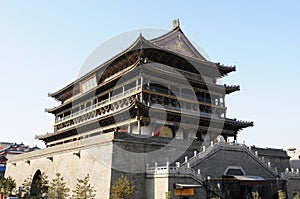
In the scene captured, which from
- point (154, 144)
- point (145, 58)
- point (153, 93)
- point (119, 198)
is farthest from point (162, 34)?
point (119, 198)

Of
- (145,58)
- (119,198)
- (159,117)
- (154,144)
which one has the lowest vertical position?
(119,198)

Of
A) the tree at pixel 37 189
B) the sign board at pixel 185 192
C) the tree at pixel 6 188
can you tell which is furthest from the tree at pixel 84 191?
the tree at pixel 6 188

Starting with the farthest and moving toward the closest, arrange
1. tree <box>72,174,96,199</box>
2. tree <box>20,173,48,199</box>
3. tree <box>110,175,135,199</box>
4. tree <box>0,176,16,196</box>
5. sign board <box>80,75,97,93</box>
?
sign board <box>80,75,97,93</box> < tree <box>0,176,16,196</box> < tree <box>20,173,48,199</box> < tree <box>72,174,96,199</box> < tree <box>110,175,135,199</box>

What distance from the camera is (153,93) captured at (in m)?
27.5

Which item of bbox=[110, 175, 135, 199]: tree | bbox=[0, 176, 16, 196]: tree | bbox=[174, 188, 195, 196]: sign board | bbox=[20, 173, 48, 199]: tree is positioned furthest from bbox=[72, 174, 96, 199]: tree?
bbox=[0, 176, 16, 196]: tree

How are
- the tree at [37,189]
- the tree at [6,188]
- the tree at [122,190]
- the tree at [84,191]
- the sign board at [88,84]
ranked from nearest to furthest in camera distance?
the tree at [122,190], the tree at [84,191], the tree at [37,189], the tree at [6,188], the sign board at [88,84]

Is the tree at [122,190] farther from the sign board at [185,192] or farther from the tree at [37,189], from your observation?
the tree at [37,189]

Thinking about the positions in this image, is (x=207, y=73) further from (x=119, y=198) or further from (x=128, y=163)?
(x=119, y=198)

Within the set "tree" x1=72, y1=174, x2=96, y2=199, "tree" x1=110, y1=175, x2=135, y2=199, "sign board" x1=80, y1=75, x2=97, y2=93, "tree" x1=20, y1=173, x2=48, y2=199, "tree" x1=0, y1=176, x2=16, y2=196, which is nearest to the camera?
"tree" x1=110, y1=175, x2=135, y2=199

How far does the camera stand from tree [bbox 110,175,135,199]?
17.7 metres

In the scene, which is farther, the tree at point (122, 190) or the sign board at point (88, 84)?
the sign board at point (88, 84)

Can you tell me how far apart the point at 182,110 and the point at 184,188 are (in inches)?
447

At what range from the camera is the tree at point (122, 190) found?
1766 cm

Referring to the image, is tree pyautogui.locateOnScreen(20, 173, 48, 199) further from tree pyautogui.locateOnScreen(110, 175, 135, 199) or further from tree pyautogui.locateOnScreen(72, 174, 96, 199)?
tree pyautogui.locateOnScreen(110, 175, 135, 199)
